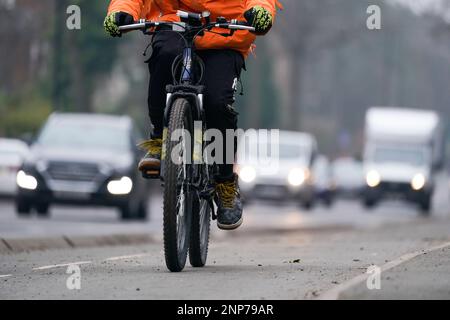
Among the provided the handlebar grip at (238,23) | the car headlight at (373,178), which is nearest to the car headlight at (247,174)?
the car headlight at (373,178)

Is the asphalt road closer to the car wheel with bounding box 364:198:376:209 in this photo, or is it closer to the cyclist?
the cyclist

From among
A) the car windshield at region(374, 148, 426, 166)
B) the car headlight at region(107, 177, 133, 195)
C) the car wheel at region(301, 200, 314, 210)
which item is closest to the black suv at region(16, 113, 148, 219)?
the car headlight at region(107, 177, 133, 195)

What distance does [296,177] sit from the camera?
117ft

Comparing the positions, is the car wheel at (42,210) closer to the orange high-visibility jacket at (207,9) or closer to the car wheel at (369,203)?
the orange high-visibility jacket at (207,9)

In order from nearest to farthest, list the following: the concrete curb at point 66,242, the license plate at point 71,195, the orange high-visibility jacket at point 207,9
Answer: the orange high-visibility jacket at point 207,9
the concrete curb at point 66,242
the license plate at point 71,195

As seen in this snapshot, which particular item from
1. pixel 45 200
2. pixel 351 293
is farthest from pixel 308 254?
pixel 45 200

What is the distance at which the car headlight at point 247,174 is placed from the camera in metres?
35.0

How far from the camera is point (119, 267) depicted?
9.13 meters

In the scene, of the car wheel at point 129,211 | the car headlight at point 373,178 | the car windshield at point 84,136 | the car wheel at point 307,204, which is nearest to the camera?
the car windshield at point 84,136

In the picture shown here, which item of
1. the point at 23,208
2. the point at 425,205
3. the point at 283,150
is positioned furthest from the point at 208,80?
the point at 425,205

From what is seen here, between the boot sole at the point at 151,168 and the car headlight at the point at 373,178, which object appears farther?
the car headlight at the point at 373,178

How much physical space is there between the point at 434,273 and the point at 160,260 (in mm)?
2566

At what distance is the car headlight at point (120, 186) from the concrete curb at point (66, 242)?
4.67 m

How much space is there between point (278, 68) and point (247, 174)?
238 feet
